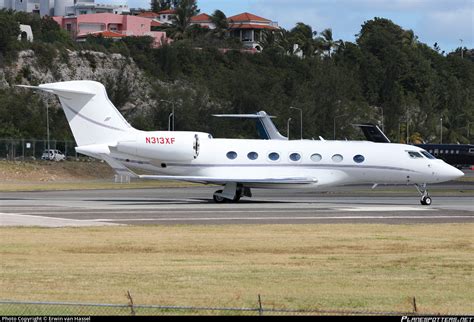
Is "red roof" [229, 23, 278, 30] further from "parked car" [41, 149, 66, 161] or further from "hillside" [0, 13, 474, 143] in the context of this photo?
"parked car" [41, 149, 66, 161]

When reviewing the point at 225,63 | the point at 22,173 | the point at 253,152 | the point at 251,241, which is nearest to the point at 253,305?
the point at 251,241

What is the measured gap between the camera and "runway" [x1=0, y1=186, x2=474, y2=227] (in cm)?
3412

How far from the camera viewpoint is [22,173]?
72938 millimetres

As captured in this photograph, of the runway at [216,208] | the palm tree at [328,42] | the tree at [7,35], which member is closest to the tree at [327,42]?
the palm tree at [328,42]

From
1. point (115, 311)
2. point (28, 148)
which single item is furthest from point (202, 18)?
point (115, 311)

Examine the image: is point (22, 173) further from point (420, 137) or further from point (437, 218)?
point (420, 137)

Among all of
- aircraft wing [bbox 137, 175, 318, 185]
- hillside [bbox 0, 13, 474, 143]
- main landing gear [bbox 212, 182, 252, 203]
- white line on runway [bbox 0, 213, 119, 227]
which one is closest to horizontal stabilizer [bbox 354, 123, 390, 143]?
hillside [bbox 0, 13, 474, 143]

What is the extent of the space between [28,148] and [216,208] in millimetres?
55685

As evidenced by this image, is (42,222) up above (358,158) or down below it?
below

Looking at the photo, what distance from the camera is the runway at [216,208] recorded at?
3412 cm

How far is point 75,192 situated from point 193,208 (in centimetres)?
1498

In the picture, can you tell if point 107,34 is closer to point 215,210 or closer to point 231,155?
point 231,155

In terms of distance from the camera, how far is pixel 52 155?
295ft

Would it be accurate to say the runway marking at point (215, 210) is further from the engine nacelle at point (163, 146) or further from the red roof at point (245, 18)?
the red roof at point (245, 18)
